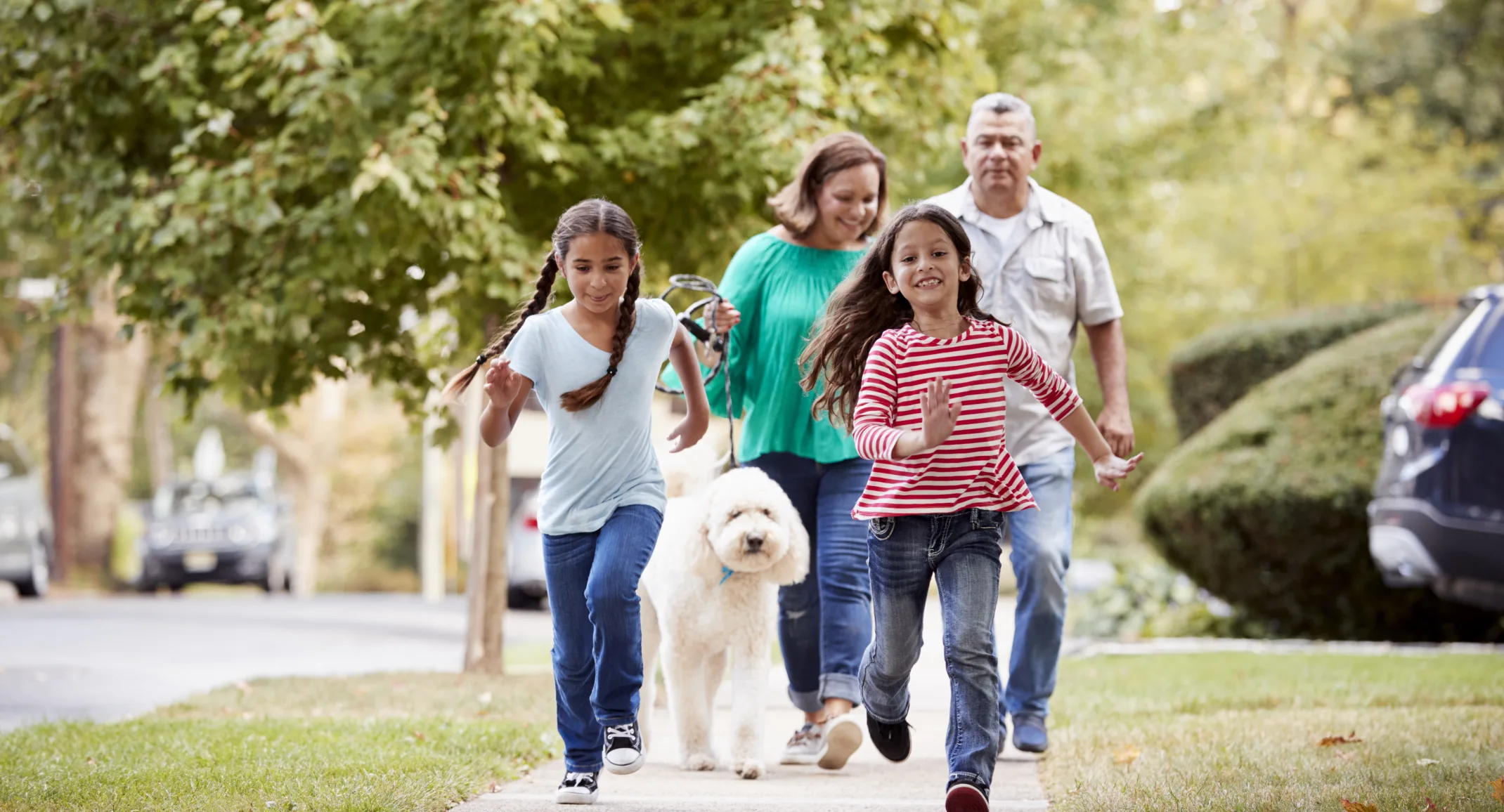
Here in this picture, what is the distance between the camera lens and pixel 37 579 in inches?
769

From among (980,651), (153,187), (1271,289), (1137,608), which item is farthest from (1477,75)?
(980,651)

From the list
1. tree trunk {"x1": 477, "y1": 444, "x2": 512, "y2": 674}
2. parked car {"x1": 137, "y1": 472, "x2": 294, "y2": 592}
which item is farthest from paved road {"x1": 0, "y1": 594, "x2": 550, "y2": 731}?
parked car {"x1": 137, "y1": 472, "x2": 294, "y2": 592}

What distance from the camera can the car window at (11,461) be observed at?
731 inches

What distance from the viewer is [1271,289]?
72.4 feet

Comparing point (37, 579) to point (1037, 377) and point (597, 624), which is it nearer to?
point (597, 624)

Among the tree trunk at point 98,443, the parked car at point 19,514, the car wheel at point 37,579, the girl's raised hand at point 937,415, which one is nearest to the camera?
the girl's raised hand at point 937,415

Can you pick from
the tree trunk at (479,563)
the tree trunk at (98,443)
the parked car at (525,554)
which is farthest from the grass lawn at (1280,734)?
the tree trunk at (98,443)

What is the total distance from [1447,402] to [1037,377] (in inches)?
207

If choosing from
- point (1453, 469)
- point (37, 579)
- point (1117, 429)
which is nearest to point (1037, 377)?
point (1117, 429)

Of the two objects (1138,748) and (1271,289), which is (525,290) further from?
(1271,289)

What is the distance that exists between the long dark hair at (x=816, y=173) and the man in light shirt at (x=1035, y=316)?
366 mm

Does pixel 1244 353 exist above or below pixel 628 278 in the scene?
above

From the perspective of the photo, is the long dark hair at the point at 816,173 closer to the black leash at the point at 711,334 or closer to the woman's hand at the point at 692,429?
the black leash at the point at 711,334

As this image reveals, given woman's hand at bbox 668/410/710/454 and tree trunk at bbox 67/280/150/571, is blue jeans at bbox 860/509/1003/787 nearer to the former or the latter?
woman's hand at bbox 668/410/710/454
